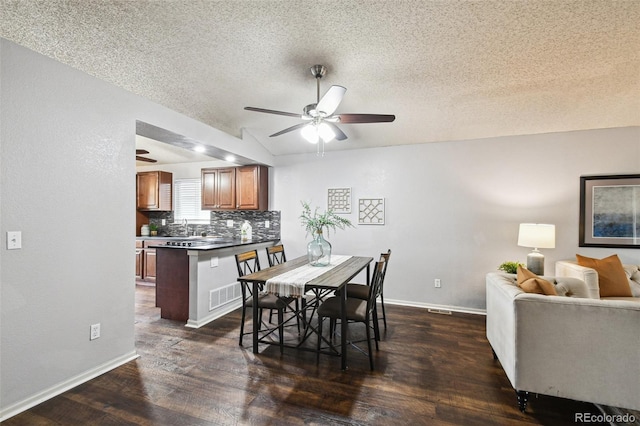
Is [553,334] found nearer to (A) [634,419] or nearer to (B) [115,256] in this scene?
(A) [634,419]

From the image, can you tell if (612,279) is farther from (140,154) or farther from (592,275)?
(140,154)

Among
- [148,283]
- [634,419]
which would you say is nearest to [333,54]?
[634,419]

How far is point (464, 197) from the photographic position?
3.91 m

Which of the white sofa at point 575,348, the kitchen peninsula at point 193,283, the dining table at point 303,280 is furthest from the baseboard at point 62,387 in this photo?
the white sofa at point 575,348

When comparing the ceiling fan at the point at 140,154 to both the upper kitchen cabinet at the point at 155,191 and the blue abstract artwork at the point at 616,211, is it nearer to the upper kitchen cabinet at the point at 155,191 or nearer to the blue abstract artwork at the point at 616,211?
the upper kitchen cabinet at the point at 155,191

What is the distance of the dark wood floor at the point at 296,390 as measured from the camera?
1822mm

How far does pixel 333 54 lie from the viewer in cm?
251

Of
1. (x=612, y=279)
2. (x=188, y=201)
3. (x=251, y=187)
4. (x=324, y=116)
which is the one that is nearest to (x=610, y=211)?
(x=612, y=279)

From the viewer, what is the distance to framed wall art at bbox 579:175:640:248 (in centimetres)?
332

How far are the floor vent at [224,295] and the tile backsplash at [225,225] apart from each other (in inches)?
47.5

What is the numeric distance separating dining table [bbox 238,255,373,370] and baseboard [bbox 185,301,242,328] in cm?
100

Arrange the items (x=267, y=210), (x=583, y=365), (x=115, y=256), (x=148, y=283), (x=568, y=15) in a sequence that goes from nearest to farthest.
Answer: (x=583, y=365), (x=568, y=15), (x=115, y=256), (x=267, y=210), (x=148, y=283)

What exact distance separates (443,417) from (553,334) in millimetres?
874

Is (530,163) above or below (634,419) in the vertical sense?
above
